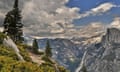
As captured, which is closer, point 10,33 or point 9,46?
point 9,46

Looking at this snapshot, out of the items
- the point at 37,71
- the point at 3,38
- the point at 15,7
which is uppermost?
the point at 15,7

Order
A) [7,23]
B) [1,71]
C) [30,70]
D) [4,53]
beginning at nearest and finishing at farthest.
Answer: [1,71], [30,70], [4,53], [7,23]

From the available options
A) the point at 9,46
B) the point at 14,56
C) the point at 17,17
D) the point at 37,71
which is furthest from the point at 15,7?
the point at 37,71

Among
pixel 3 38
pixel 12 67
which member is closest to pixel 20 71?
pixel 12 67

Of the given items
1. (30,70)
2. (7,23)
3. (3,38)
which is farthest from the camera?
(7,23)

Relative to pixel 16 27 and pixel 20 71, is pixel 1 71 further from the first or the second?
pixel 16 27

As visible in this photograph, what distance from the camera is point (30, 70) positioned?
3156cm

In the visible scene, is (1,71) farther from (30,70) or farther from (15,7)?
(15,7)

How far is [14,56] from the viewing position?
37.6 meters

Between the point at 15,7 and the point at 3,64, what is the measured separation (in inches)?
1702

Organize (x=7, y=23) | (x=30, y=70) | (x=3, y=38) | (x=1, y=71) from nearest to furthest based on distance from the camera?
(x=1, y=71), (x=30, y=70), (x=3, y=38), (x=7, y=23)

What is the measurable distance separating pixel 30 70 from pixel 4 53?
636 centimetres

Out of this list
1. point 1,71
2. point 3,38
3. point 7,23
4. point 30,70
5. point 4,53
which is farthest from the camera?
point 7,23

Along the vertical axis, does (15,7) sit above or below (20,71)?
above
